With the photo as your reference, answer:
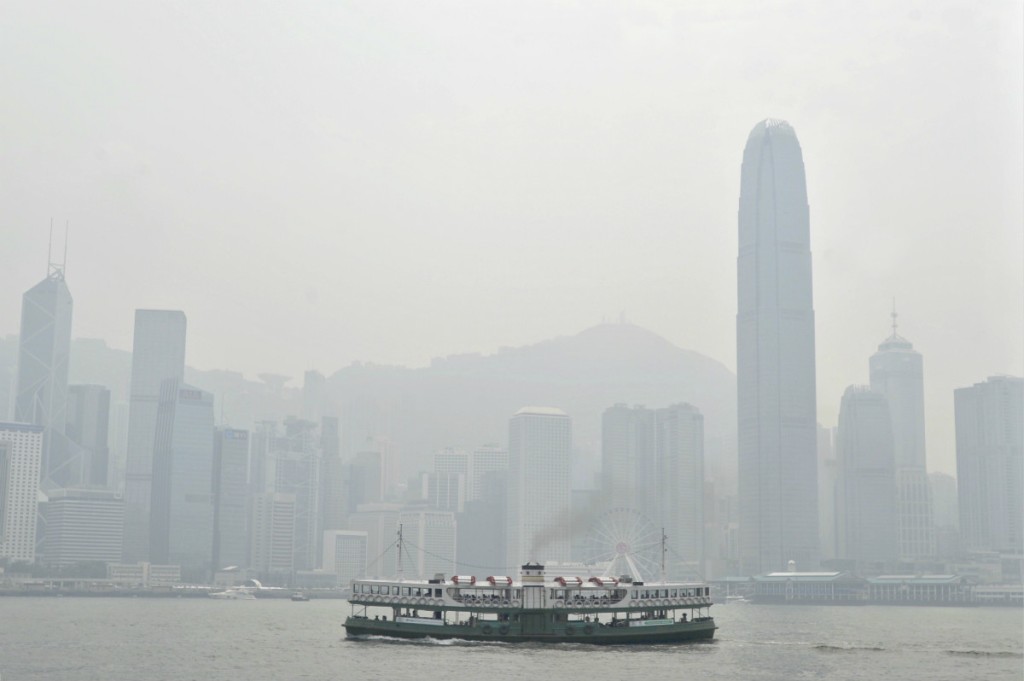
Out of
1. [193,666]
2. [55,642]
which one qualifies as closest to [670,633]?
[193,666]

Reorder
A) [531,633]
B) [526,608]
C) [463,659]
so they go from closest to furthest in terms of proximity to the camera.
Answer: [463,659], [531,633], [526,608]

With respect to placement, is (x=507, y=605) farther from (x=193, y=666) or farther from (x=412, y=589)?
(x=193, y=666)

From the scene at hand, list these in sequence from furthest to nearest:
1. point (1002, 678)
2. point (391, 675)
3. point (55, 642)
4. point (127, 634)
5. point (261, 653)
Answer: point (127, 634) < point (55, 642) < point (261, 653) < point (1002, 678) < point (391, 675)

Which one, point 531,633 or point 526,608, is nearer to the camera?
point 531,633

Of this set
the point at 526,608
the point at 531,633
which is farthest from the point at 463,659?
the point at 526,608

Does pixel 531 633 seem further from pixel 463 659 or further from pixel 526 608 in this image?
pixel 463 659

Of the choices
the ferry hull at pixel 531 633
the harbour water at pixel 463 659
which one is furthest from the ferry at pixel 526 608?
the harbour water at pixel 463 659

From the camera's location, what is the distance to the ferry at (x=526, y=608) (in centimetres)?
10994

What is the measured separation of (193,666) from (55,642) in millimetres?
30531

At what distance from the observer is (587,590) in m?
111

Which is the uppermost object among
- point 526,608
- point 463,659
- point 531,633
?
point 526,608

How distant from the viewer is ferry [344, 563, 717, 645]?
109938 millimetres

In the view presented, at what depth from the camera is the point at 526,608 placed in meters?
110

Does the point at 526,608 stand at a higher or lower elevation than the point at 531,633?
higher
